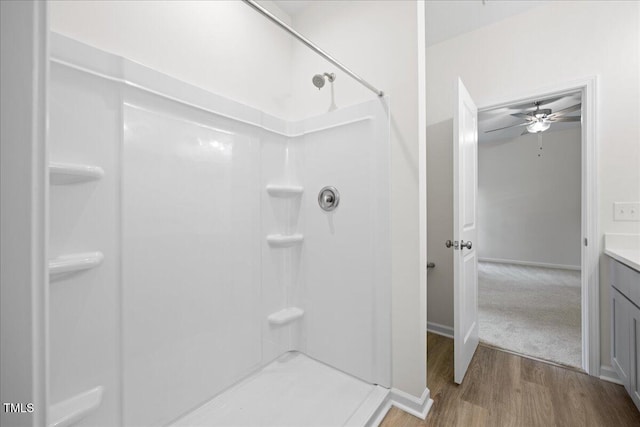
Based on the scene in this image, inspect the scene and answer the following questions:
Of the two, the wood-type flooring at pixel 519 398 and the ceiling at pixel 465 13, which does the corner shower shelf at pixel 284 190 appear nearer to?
the wood-type flooring at pixel 519 398

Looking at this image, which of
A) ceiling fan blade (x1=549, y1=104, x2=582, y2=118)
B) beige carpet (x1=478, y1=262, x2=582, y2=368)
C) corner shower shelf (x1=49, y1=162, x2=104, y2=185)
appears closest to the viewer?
corner shower shelf (x1=49, y1=162, x2=104, y2=185)

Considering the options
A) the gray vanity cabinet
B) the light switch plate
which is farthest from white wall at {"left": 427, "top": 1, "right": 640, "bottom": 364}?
the gray vanity cabinet

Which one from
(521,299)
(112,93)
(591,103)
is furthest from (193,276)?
(521,299)

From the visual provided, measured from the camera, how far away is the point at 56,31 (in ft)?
3.43

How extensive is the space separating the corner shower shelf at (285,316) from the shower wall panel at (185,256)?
0.12 meters

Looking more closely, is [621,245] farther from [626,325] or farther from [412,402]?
[412,402]

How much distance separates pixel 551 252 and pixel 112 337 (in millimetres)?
6889

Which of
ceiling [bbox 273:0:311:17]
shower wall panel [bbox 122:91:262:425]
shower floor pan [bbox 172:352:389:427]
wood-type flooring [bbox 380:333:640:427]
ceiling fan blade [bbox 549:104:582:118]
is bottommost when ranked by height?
wood-type flooring [bbox 380:333:640:427]

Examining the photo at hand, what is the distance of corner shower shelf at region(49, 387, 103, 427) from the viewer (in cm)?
96

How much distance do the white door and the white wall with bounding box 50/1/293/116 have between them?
4.24ft

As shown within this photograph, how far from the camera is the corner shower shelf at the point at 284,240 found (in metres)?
1.82

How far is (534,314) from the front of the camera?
112 inches

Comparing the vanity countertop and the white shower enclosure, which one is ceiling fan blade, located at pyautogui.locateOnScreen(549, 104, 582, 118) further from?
the white shower enclosure

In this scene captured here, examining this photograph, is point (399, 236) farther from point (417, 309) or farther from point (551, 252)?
point (551, 252)
